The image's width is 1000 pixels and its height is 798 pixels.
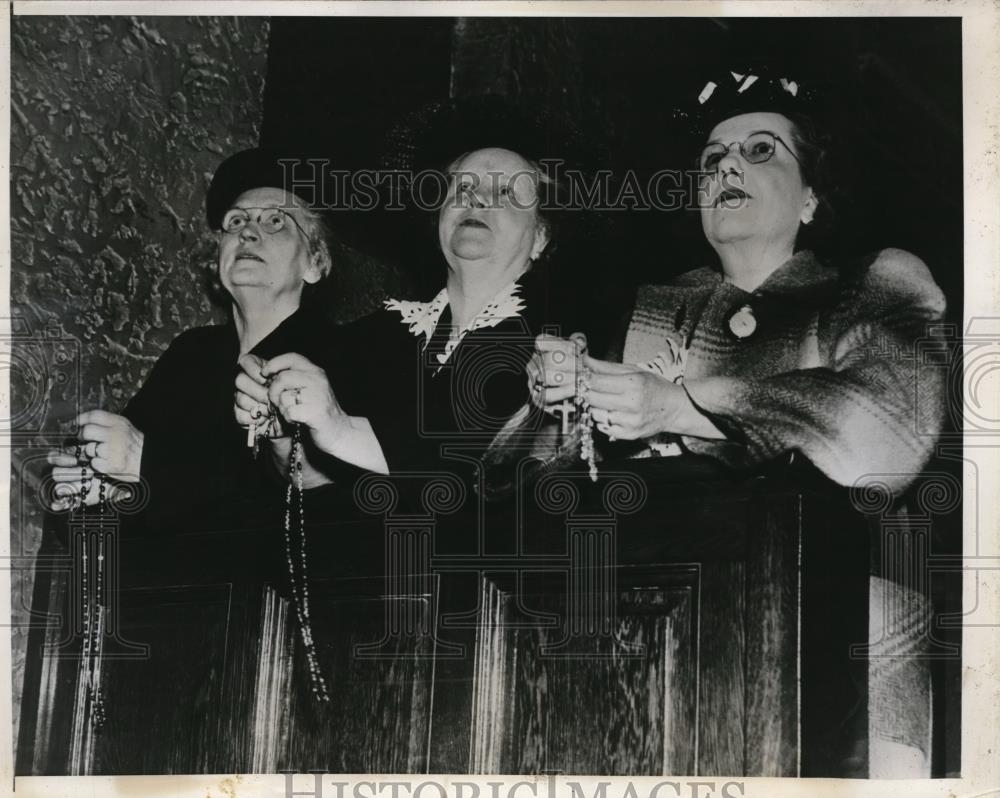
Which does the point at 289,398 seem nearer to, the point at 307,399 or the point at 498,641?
the point at 307,399

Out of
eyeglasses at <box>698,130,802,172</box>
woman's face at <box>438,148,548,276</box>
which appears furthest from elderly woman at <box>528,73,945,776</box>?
woman's face at <box>438,148,548,276</box>

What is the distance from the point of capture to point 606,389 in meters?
3.18

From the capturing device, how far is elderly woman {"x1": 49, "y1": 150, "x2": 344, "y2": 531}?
3266 mm

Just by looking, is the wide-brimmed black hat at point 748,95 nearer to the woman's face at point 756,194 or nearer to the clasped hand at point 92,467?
the woman's face at point 756,194

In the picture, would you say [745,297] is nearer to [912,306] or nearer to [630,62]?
[912,306]

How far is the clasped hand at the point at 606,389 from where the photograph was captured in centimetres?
316

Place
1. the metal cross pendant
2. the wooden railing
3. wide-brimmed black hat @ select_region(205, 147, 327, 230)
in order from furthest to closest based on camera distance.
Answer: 1. wide-brimmed black hat @ select_region(205, 147, 327, 230)
2. the metal cross pendant
3. the wooden railing

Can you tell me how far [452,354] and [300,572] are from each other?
64 centimetres

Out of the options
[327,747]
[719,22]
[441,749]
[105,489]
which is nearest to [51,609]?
[105,489]

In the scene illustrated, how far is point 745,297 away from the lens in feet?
10.4

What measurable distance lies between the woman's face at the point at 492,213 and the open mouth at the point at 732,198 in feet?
1.44

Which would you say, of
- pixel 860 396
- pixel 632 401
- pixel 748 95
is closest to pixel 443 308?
pixel 632 401

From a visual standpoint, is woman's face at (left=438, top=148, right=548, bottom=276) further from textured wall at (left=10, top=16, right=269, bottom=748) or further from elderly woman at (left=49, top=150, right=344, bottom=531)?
textured wall at (left=10, top=16, right=269, bottom=748)

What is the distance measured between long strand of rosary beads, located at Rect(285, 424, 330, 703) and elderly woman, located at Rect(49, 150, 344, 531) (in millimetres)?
122
